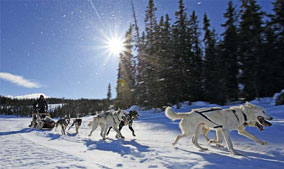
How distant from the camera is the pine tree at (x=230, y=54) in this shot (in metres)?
21.5

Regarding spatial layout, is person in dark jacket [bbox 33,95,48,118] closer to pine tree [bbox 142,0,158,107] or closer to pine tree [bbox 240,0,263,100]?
pine tree [bbox 142,0,158,107]

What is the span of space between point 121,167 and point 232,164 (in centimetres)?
228

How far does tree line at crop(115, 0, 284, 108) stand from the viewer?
62.5 feet

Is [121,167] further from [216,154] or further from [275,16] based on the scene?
[275,16]

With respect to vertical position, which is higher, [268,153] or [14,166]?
[14,166]

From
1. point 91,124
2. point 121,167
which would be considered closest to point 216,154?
point 121,167

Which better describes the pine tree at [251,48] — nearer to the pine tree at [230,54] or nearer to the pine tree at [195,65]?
the pine tree at [230,54]

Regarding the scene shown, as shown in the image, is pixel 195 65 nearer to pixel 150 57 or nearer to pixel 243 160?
pixel 150 57

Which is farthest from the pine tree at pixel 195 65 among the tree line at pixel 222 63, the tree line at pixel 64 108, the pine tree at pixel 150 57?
the tree line at pixel 64 108

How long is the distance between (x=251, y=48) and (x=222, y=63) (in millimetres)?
3622

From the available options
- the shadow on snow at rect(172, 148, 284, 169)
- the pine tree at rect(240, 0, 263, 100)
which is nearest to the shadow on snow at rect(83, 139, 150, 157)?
the shadow on snow at rect(172, 148, 284, 169)

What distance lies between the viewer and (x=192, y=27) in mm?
28141

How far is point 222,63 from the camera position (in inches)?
862

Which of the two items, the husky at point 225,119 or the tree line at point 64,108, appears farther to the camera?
the tree line at point 64,108
